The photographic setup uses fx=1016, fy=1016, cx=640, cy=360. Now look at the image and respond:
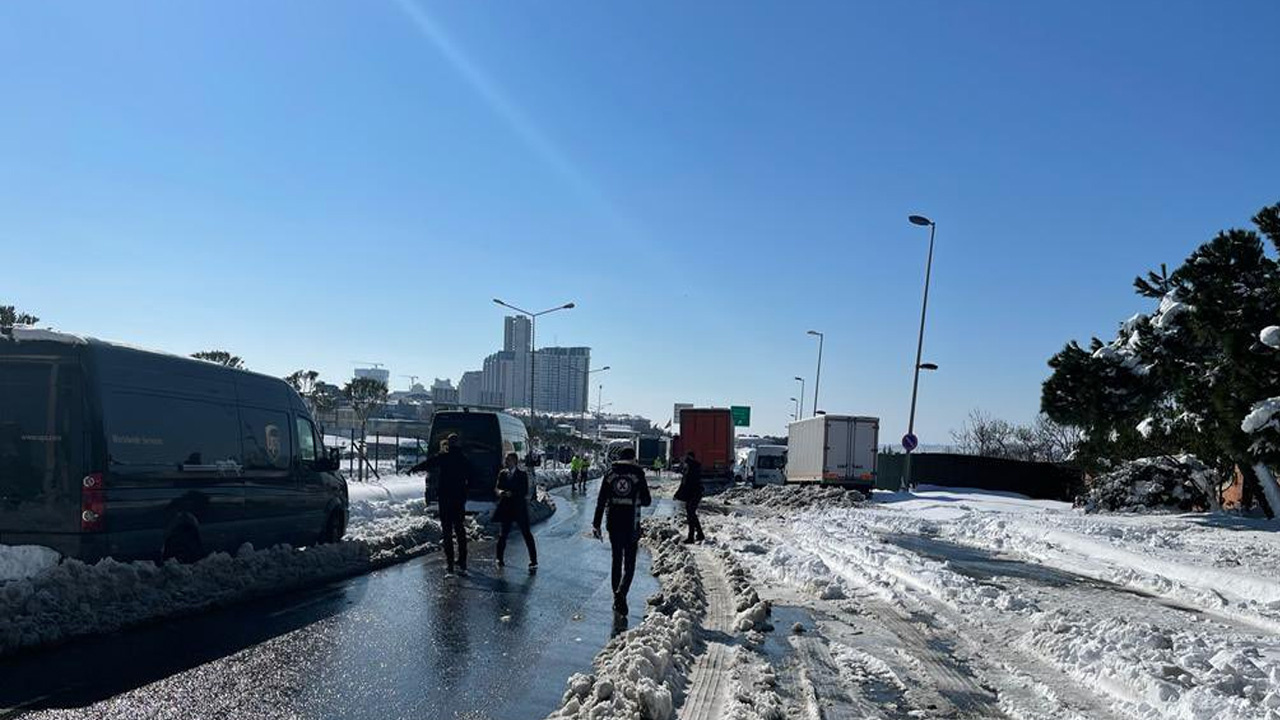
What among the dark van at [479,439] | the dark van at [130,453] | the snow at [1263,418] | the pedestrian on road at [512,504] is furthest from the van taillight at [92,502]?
the snow at [1263,418]

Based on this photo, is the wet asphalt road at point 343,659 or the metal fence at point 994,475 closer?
the wet asphalt road at point 343,659

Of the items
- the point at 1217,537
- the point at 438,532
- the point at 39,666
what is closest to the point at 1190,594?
the point at 1217,537

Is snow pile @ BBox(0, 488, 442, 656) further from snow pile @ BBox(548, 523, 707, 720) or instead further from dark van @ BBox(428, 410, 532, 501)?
dark van @ BBox(428, 410, 532, 501)

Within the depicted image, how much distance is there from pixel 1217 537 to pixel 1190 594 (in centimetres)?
729

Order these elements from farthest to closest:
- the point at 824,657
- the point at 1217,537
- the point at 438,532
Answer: the point at 1217,537
the point at 438,532
the point at 824,657

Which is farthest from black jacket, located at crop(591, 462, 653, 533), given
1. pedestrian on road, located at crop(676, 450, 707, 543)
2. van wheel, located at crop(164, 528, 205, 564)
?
pedestrian on road, located at crop(676, 450, 707, 543)

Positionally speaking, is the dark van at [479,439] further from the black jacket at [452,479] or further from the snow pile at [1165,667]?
the snow pile at [1165,667]

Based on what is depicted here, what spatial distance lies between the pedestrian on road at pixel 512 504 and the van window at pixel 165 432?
13.5 ft

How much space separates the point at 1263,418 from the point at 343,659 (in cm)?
1667

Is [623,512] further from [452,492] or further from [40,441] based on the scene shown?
[40,441]

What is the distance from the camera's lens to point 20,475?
30.2 feet

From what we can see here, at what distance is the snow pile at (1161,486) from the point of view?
86.3ft

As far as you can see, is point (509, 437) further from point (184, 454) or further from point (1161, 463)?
point (1161, 463)

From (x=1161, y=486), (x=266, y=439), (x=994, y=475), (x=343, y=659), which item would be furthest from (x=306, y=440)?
(x=994, y=475)
